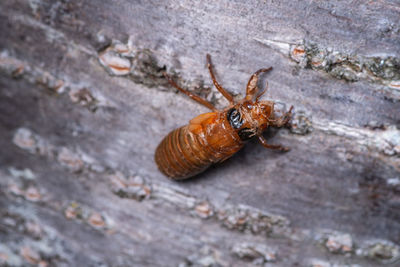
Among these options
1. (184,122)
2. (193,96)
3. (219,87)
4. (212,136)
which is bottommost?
(212,136)

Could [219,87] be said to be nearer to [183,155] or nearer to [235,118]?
[235,118]

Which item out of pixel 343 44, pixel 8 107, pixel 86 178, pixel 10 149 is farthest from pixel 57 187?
pixel 343 44

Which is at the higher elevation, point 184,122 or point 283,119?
point 283,119

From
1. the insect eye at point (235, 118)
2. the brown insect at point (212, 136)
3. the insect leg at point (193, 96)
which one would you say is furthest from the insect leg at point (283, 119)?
the insect leg at point (193, 96)

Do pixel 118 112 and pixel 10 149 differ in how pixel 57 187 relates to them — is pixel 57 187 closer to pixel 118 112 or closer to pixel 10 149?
pixel 10 149

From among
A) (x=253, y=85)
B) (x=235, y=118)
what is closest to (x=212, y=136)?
(x=235, y=118)

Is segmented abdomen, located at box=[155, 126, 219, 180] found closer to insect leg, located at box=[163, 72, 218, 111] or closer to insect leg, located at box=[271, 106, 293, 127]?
insect leg, located at box=[163, 72, 218, 111]

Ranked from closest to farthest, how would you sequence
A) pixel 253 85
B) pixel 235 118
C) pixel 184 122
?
pixel 253 85, pixel 184 122, pixel 235 118
